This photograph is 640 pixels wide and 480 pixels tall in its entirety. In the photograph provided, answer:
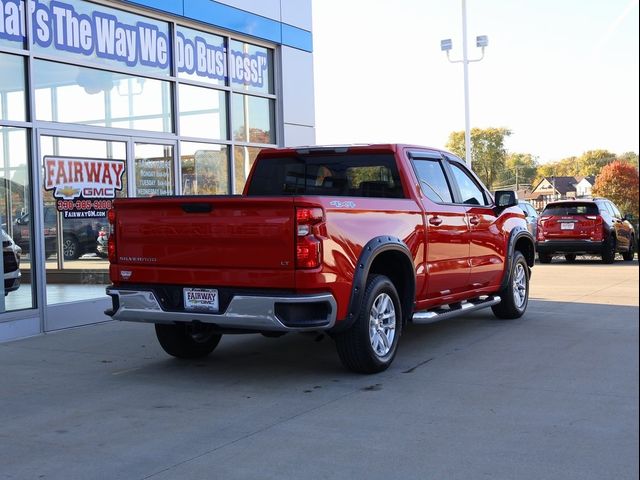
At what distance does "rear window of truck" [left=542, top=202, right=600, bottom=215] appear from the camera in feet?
58.6

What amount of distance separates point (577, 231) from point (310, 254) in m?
14.1

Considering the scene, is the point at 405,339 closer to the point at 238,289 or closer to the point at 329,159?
the point at 329,159

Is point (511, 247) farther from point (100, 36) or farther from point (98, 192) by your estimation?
point (100, 36)

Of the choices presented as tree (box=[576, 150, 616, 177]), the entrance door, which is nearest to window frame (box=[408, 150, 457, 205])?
the entrance door

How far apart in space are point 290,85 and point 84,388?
8.62 m

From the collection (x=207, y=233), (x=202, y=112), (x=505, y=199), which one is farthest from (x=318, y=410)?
(x=202, y=112)

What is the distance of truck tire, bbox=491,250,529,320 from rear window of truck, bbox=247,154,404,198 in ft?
8.35

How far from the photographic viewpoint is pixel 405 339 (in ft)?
26.7

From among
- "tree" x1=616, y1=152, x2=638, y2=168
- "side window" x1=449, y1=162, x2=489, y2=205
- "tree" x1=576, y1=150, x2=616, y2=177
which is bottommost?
"tree" x1=616, y1=152, x2=638, y2=168

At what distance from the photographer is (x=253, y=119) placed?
13.0 metres

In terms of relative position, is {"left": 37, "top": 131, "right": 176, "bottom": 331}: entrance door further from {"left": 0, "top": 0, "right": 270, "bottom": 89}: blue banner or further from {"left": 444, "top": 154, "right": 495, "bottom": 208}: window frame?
{"left": 444, "top": 154, "right": 495, "bottom": 208}: window frame

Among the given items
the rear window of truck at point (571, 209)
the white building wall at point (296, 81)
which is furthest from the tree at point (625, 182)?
the rear window of truck at point (571, 209)

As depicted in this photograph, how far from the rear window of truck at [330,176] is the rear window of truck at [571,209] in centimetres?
1193

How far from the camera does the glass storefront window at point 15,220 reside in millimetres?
8656
